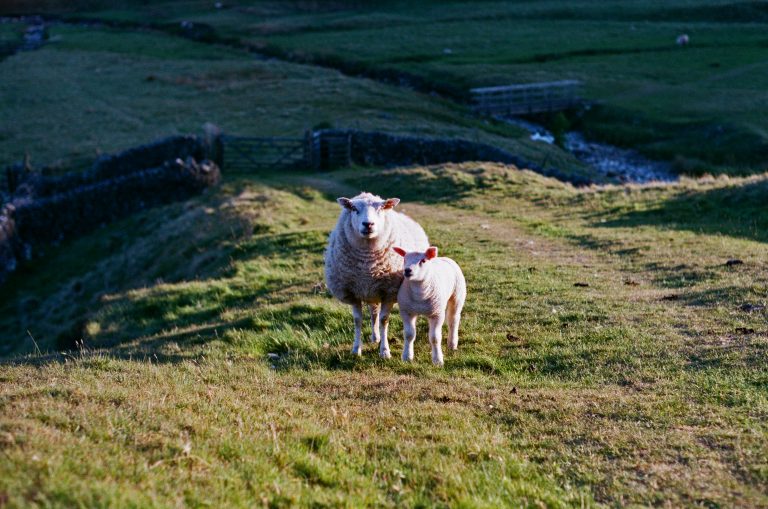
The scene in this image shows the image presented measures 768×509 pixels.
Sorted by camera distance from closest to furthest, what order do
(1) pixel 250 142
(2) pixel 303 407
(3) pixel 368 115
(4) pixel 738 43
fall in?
(2) pixel 303 407
(1) pixel 250 142
(3) pixel 368 115
(4) pixel 738 43

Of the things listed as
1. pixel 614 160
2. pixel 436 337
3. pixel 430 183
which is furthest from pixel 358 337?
pixel 614 160

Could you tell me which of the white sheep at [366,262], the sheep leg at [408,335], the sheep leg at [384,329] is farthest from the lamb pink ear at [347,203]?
the sheep leg at [408,335]

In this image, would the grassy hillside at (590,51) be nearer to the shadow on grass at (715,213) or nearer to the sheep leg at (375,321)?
the shadow on grass at (715,213)

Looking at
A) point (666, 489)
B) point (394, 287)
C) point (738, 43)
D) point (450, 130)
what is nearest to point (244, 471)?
point (666, 489)

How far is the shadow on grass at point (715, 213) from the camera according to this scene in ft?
58.4

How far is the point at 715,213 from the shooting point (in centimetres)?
1925

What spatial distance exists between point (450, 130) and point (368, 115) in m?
4.78

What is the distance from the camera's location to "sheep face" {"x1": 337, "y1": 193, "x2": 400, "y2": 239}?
948 centimetres

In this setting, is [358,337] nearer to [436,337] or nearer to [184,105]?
[436,337]

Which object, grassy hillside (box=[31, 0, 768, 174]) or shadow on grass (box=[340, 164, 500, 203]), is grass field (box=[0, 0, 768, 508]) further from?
grassy hillside (box=[31, 0, 768, 174])

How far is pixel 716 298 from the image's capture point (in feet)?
36.7

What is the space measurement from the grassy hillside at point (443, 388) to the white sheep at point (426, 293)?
0.33 metres

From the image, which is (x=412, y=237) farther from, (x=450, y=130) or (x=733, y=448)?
(x=450, y=130)

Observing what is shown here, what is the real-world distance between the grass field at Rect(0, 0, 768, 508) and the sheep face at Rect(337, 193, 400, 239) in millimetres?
1577
